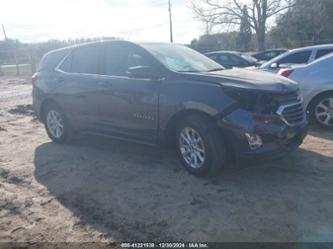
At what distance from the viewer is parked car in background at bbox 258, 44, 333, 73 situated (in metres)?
8.32

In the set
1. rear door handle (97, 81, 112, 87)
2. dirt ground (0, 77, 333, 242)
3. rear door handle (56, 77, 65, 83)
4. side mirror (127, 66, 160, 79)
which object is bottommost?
dirt ground (0, 77, 333, 242)

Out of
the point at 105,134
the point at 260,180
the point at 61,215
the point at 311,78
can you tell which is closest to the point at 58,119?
the point at 105,134

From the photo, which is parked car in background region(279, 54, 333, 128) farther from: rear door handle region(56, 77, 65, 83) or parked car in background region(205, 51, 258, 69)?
parked car in background region(205, 51, 258, 69)

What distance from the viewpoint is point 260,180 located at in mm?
4684

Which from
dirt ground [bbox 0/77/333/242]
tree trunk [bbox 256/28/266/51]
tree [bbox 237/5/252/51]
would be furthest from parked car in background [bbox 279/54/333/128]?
tree [bbox 237/5/252/51]

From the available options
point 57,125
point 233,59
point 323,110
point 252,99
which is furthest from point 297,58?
point 233,59

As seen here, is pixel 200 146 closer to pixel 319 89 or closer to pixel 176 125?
pixel 176 125

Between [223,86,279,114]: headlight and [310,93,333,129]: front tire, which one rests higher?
[223,86,279,114]: headlight

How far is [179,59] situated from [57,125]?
9.28 feet

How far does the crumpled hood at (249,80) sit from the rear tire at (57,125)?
2872 mm

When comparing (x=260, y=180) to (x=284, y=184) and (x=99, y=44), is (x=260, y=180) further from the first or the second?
(x=99, y=44)

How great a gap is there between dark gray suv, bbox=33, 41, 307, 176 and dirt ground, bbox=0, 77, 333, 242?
41 centimetres

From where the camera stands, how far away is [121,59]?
5.79 metres

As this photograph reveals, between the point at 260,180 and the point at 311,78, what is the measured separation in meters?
3.24
